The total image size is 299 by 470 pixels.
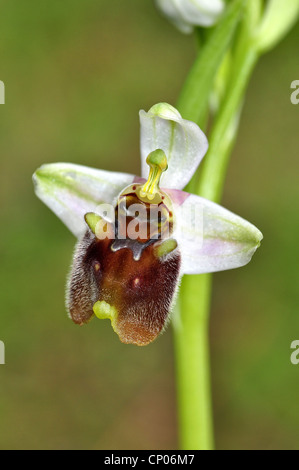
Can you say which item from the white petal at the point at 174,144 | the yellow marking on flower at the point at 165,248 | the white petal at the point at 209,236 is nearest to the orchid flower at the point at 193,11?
the white petal at the point at 174,144

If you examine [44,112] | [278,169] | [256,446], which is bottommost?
[256,446]

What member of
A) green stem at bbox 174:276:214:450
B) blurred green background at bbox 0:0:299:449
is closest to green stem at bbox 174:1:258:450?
green stem at bbox 174:276:214:450

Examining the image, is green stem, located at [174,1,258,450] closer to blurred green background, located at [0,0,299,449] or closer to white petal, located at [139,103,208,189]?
white petal, located at [139,103,208,189]

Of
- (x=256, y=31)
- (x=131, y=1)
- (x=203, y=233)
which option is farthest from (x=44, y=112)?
(x=203, y=233)

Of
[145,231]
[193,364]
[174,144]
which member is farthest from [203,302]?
[174,144]

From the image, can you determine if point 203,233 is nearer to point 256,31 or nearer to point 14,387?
point 256,31

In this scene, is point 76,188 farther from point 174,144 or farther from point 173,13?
point 173,13

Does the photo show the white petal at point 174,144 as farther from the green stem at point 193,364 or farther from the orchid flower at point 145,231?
the green stem at point 193,364
